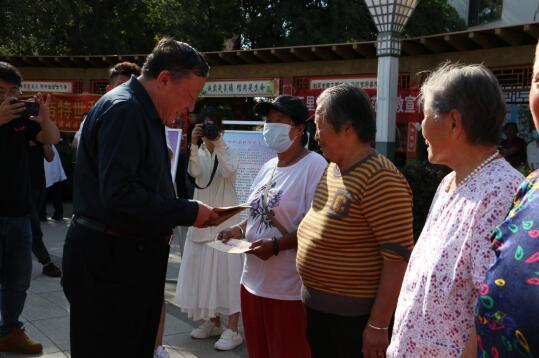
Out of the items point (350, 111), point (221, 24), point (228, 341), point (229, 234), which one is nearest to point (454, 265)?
point (350, 111)

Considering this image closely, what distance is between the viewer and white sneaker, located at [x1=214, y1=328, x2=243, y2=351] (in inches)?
163

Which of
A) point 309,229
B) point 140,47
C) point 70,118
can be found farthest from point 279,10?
point 309,229

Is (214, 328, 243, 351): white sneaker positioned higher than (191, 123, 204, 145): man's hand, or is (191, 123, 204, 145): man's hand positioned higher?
(191, 123, 204, 145): man's hand

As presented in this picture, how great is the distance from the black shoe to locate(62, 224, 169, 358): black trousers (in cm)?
377

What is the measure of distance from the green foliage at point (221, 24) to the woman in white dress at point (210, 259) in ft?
52.2

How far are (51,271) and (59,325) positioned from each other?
5.41 feet

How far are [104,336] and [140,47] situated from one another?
2167 cm

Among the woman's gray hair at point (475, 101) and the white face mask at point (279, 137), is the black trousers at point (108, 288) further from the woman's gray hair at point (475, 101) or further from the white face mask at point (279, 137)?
the woman's gray hair at point (475, 101)

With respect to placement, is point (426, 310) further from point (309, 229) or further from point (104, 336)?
point (104, 336)

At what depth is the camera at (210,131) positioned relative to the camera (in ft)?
14.4

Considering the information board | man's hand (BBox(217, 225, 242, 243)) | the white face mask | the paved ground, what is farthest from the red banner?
the white face mask

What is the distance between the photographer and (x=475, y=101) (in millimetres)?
1766

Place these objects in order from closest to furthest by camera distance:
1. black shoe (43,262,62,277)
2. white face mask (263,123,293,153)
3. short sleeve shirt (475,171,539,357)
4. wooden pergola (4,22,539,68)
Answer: short sleeve shirt (475,171,539,357) < white face mask (263,123,293,153) < black shoe (43,262,62,277) < wooden pergola (4,22,539,68)

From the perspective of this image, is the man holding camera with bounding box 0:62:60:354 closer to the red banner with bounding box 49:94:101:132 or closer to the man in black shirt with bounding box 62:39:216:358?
the man in black shirt with bounding box 62:39:216:358
